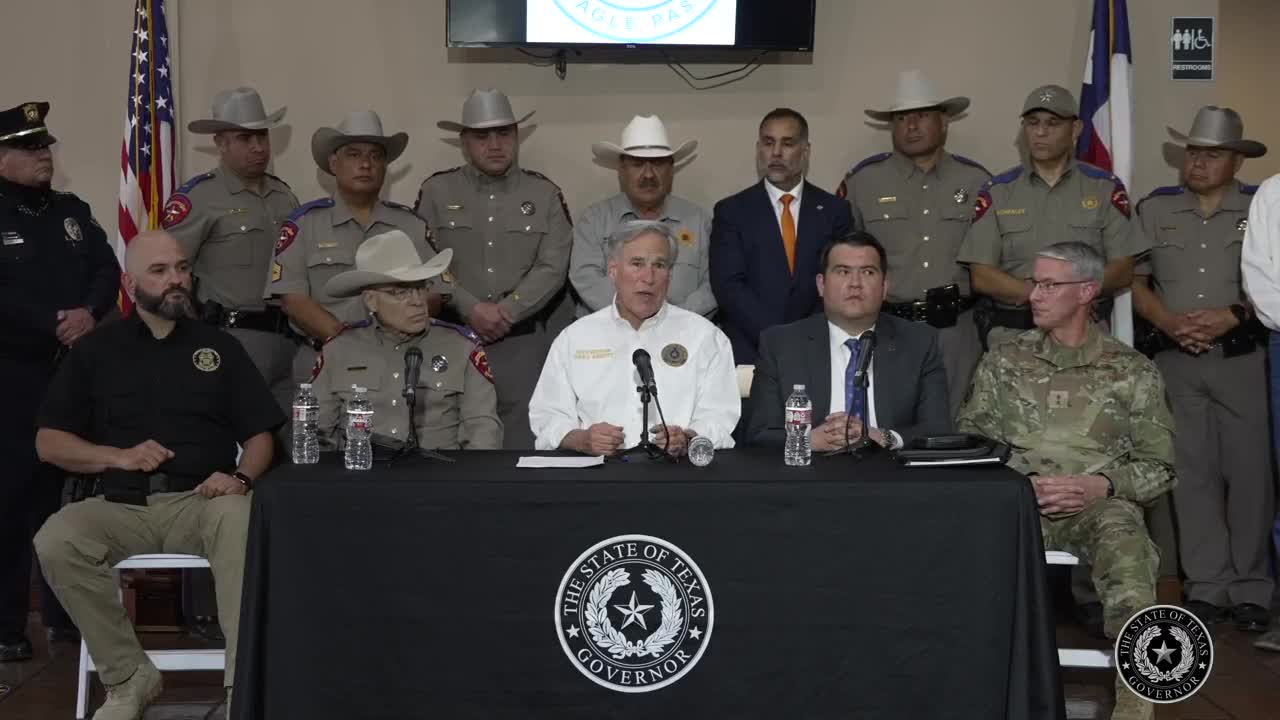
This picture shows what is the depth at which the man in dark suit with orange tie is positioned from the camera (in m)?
5.39

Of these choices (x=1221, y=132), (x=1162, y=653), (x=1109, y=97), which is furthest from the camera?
(x=1109, y=97)

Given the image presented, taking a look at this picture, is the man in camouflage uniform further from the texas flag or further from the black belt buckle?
the texas flag

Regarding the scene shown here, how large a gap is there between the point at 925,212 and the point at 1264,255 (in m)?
1.32

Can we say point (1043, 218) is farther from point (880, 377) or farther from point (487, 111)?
point (487, 111)

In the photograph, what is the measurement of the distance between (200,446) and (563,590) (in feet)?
5.01

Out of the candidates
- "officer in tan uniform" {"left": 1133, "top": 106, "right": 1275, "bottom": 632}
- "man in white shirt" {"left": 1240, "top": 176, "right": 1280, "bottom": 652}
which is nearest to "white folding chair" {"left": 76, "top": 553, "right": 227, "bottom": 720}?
"officer in tan uniform" {"left": 1133, "top": 106, "right": 1275, "bottom": 632}

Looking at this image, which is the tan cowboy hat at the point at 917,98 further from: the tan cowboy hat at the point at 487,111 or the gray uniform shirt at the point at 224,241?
the gray uniform shirt at the point at 224,241

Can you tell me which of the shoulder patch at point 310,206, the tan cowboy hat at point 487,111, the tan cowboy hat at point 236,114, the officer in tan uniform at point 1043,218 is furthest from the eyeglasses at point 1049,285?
the tan cowboy hat at point 236,114

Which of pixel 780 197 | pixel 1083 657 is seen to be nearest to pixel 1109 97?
pixel 780 197

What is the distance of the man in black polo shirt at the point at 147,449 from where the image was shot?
13.1 feet

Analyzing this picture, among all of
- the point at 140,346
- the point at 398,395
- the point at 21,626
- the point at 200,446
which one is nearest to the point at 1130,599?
the point at 398,395

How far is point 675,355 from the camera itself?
14.0 feet

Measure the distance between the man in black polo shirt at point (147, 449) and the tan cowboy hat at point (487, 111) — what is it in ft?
A: 5.75

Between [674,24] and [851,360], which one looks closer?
[851,360]
